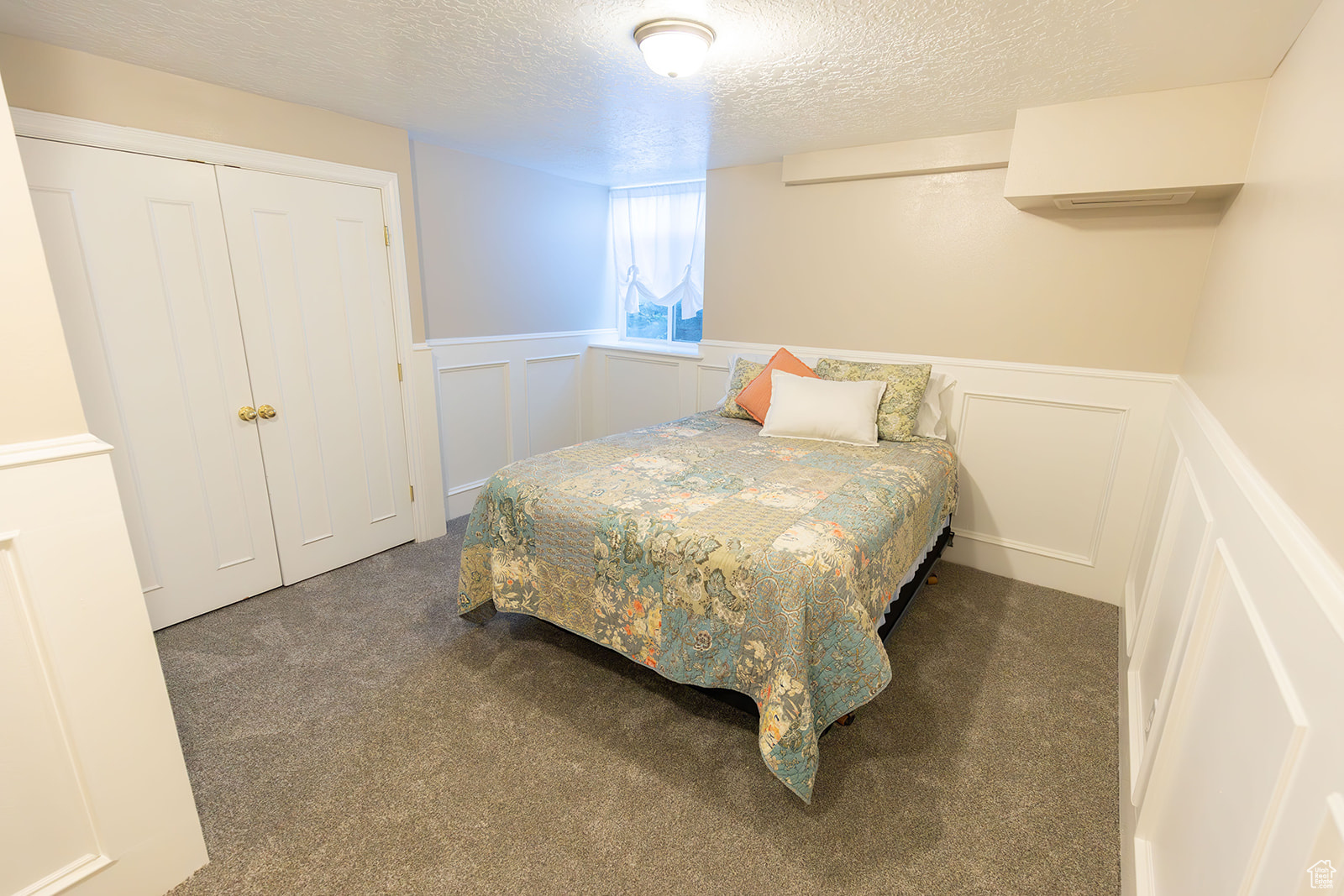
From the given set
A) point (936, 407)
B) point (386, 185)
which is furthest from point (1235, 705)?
point (386, 185)

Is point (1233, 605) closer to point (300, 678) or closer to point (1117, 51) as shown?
point (1117, 51)

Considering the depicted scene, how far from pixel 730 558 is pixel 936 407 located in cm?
191

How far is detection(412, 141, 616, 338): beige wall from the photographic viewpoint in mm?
3379

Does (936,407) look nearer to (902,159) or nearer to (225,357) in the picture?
(902,159)

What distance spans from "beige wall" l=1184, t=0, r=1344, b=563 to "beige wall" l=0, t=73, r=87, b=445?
6.97 feet

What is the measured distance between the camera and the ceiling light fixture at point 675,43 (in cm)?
174

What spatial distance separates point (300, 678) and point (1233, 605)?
2.73m

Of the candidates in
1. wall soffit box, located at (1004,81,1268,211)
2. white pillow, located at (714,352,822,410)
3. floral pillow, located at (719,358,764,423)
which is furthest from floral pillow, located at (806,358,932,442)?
wall soffit box, located at (1004,81,1268,211)

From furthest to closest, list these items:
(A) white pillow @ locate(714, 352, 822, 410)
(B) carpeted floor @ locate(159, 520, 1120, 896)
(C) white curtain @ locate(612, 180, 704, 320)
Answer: (C) white curtain @ locate(612, 180, 704, 320) → (A) white pillow @ locate(714, 352, 822, 410) → (B) carpeted floor @ locate(159, 520, 1120, 896)

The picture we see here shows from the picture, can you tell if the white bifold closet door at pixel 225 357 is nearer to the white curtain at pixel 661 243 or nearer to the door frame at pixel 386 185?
the door frame at pixel 386 185

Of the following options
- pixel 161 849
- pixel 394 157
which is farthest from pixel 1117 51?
pixel 161 849

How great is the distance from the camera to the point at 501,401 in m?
3.96

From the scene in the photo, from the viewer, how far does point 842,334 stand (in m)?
3.43

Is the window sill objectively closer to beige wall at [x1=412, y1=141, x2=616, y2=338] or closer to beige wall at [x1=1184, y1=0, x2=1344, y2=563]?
beige wall at [x1=412, y1=141, x2=616, y2=338]
